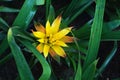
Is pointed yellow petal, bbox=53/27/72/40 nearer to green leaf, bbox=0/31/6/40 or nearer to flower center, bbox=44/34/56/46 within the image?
flower center, bbox=44/34/56/46

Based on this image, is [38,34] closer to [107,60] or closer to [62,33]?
[62,33]

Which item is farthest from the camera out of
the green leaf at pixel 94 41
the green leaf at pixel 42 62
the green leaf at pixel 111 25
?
the green leaf at pixel 111 25

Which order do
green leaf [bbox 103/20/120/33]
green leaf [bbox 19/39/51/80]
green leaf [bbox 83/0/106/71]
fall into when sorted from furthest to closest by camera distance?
green leaf [bbox 103/20/120/33]
green leaf [bbox 83/0/106/71]
green leaf [bbox 19/39/51/80]

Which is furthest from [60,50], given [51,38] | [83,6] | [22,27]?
[83,6]

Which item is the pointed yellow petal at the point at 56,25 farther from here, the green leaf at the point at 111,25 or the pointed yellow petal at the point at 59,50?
the green leaf at the point at 111,25

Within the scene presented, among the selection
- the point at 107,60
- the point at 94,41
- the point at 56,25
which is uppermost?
the point at 56,25

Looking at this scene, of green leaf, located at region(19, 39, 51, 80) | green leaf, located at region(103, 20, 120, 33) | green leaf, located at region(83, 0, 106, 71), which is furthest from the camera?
green leaf, located at region(103, 20, 120, 33)

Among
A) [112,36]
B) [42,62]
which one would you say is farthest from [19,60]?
[112,36]

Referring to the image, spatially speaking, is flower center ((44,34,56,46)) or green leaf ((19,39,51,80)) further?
flower center ((44,34,56,46))

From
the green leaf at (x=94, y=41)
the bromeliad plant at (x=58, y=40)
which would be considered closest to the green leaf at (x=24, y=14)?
the bromeliad plant at (x=58, y=40)

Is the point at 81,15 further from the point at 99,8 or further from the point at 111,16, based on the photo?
the point at 99,8

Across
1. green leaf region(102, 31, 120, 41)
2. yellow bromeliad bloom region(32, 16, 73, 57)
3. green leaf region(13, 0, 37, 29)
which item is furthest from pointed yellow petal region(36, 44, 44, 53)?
green leaf region(102, 31, 120, 41)
